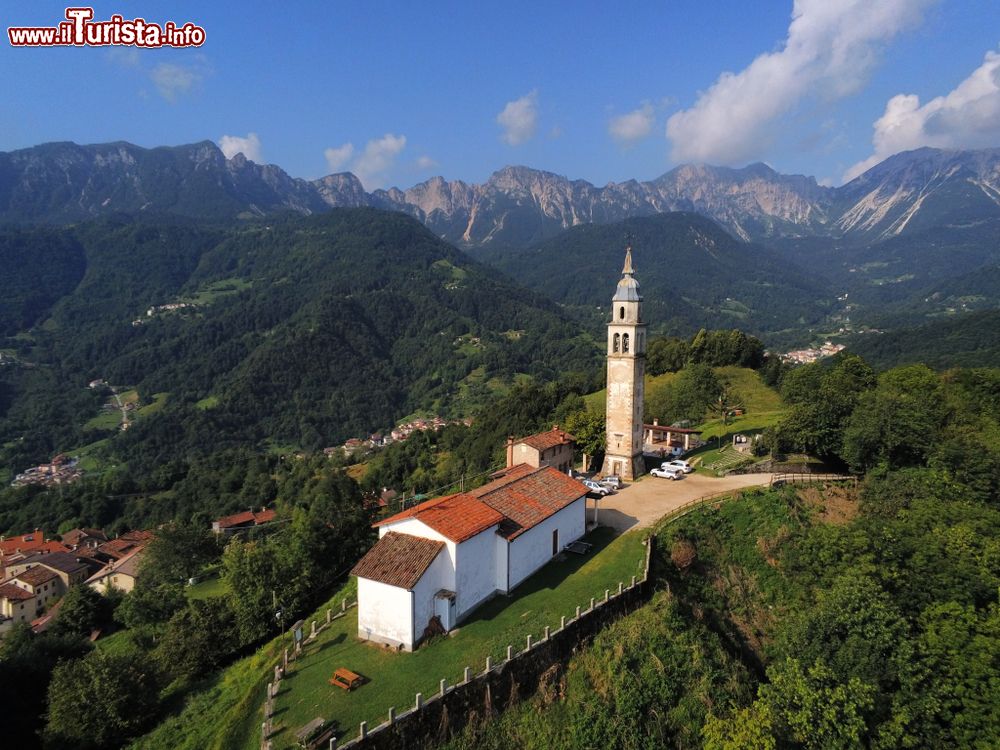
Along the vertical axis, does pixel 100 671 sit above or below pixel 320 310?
below

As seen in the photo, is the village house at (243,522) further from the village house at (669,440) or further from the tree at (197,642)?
the village house at (669,440)

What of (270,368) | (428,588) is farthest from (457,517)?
(270,368)

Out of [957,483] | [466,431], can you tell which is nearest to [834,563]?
[957,483]

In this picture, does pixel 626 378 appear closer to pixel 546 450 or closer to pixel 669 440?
pixel 546 450

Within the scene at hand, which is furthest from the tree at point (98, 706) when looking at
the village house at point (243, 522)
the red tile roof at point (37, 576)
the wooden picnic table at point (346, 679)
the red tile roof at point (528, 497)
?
the village house at point (243, 522)

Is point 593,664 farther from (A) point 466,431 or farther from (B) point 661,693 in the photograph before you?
(A) point 466,431

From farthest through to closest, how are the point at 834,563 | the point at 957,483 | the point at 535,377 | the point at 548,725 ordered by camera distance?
1. the point at 535,377
2. the point at 957,483
3. the point at 834,563
4. the point at 548,725
